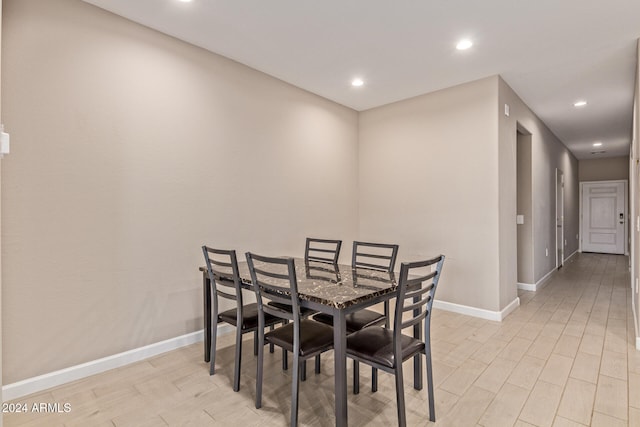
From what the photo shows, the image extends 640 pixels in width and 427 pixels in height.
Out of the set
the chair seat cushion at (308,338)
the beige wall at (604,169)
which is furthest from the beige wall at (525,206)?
the beige wall at (604,169)

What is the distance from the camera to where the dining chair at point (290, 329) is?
1855mm

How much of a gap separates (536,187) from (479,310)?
2417mm

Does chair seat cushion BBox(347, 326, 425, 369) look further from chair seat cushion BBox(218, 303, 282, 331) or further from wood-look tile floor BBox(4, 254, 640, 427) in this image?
chair seat cushion BBox(218, 303, 282, 331)

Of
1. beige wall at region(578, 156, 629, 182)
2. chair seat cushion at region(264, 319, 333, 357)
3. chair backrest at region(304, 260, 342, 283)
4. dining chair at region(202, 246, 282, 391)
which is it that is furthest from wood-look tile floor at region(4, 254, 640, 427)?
beige wall at region(578, 156, 629, 182)

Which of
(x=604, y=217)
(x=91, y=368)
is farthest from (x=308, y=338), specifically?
(x=604, y=217)

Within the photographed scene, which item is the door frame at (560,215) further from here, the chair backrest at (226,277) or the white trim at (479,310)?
the chair backrest at (226,277)

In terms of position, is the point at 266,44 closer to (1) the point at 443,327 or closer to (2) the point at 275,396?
(2) the point at 275,396

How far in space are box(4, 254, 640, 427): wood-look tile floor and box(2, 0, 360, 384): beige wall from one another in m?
0.38

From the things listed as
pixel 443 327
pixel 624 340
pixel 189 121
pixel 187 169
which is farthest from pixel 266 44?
pixel 624 340

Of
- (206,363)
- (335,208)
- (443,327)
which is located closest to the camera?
(206,363)

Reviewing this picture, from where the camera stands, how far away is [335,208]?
4629 millimetres

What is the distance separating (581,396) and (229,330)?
281 centimetres

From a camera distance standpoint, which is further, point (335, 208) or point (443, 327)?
point (335, 208)

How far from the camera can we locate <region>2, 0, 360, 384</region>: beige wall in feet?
7.31
